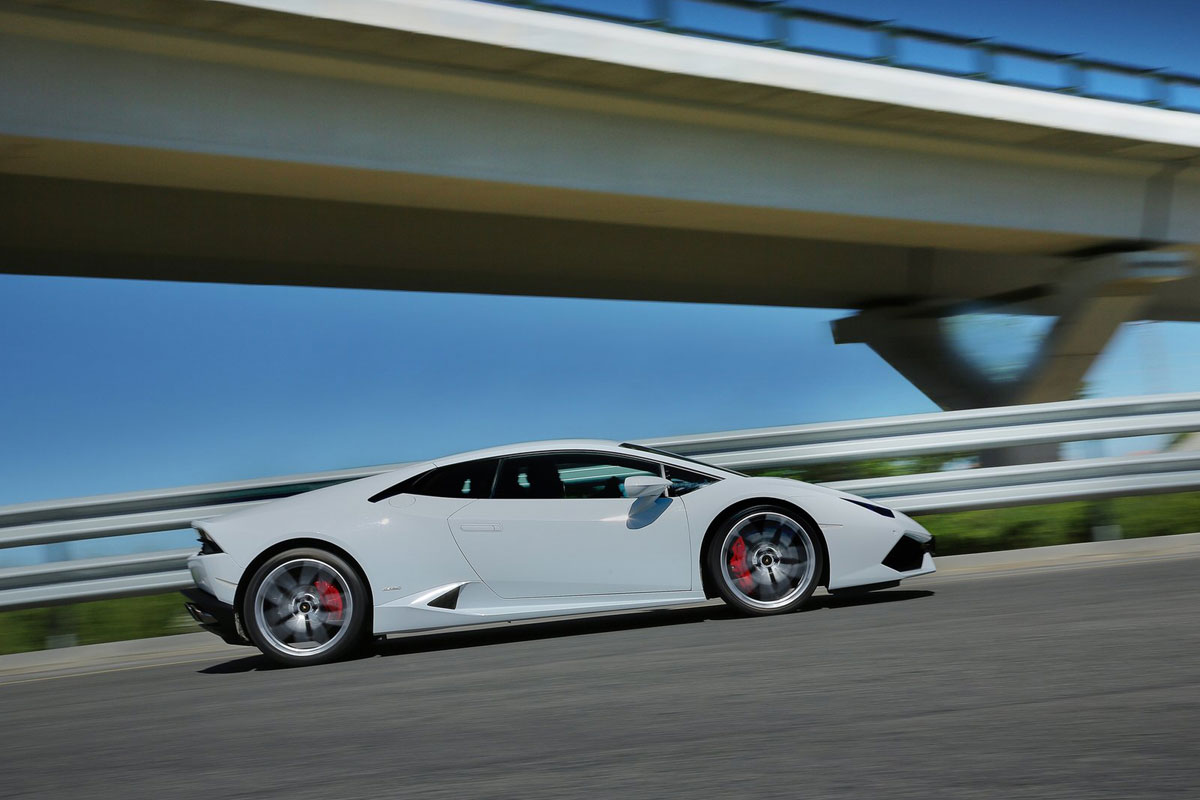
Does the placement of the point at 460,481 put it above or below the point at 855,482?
below

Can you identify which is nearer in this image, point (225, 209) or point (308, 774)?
point (308, 774)

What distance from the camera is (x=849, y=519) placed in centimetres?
676

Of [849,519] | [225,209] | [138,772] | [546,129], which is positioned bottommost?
[138,772]

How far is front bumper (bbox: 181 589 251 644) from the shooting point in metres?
6.50

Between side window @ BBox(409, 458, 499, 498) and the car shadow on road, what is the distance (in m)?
0.90

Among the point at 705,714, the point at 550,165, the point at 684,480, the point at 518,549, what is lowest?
the point at 705,714

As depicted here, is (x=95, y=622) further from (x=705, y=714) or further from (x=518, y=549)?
(x=705, y=714)

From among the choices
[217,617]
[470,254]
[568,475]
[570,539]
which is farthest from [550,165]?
[217,617]

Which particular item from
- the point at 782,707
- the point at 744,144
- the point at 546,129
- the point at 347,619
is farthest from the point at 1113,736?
the point at 744,144

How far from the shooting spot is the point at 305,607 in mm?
6547

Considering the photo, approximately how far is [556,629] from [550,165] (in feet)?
20.4

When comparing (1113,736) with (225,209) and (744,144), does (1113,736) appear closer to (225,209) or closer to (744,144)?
(744,144)

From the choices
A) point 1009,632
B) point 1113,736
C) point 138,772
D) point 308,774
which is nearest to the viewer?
point 1113,736

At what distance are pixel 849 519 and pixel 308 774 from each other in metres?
3.92
